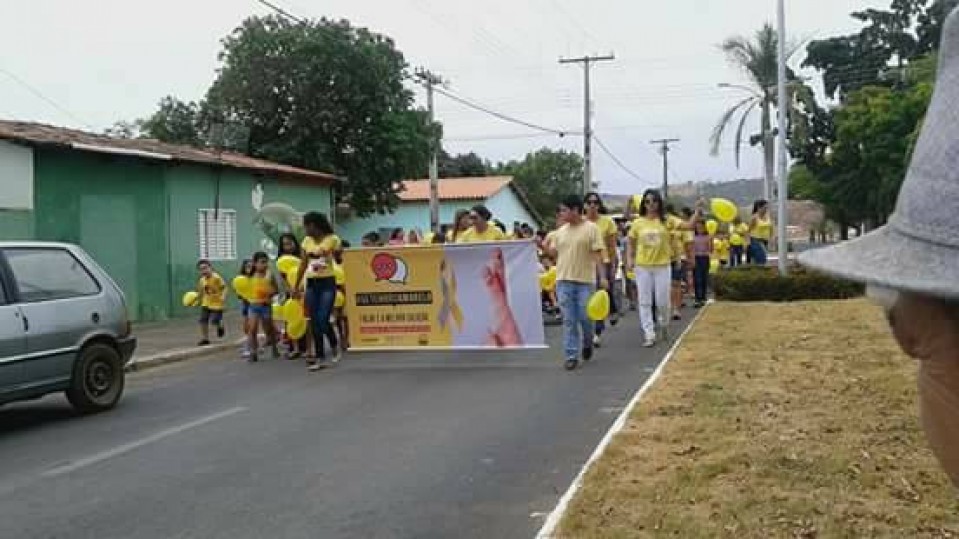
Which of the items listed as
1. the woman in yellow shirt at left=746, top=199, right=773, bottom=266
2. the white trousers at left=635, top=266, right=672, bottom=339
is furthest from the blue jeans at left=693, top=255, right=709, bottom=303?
the white trousers at left=635, top=266, right=672, bottom=339

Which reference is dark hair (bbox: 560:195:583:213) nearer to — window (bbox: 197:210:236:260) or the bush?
the bush

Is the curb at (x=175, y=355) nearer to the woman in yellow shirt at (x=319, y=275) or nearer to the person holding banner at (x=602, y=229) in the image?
the woman in yellow shirt at (x=319, y=275)

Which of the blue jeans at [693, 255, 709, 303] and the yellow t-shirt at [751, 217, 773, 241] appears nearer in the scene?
the blue jeans at [693, 255, 709, 303]

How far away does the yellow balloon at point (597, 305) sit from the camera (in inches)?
A: 435

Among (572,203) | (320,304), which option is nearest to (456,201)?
(320,304)

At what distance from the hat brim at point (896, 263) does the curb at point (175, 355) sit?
12.2 meters

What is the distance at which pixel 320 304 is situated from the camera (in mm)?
11812

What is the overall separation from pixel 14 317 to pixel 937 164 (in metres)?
8.59

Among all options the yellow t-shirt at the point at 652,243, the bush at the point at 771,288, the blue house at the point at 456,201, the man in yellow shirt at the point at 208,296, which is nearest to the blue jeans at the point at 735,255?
the bush at the point at 771,288

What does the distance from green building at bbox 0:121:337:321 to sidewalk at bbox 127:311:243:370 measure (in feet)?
4.10

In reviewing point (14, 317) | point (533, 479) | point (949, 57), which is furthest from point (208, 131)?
point (949, 57)

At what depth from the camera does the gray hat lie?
1.19 metres

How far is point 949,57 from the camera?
4.26 ft

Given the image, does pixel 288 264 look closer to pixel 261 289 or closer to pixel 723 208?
pixel 261 289
